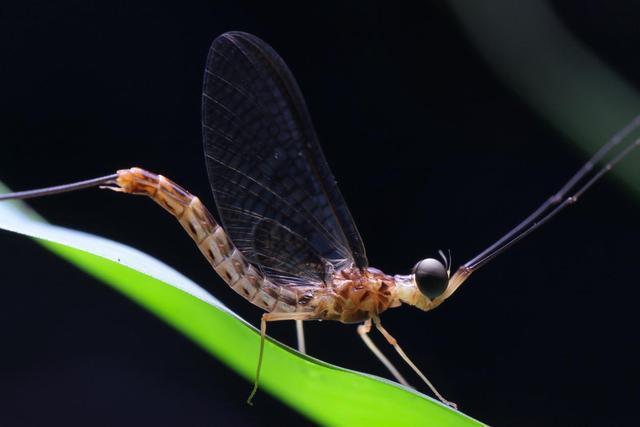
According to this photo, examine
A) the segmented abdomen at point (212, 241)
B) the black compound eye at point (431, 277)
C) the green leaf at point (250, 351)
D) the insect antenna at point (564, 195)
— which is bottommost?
the segmented abdomen at point (212, 241)

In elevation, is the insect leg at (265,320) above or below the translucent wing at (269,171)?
below

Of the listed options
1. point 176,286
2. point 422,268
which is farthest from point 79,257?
point 422,268

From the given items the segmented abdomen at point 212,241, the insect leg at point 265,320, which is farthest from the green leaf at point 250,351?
the segmented abdomen at point 212,241

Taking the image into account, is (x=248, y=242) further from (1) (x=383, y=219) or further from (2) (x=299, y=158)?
(1) (x=383, y=219)

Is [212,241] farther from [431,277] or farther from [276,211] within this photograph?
[431,277]

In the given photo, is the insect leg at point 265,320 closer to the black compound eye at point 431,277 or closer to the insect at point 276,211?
the insect at point 276,211

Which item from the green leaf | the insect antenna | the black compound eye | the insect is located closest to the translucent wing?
the insect
